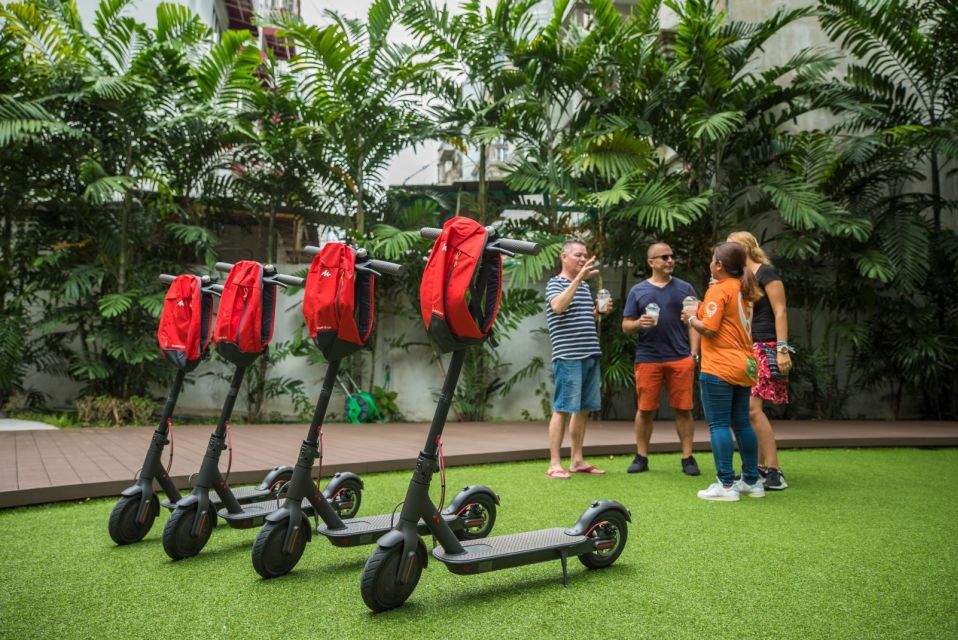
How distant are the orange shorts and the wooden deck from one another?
2.33ft

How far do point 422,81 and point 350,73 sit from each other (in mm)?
839

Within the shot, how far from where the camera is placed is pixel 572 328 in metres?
5.16

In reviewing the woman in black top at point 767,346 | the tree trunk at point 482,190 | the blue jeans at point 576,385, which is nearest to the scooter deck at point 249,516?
the blue jeans at point 576,385

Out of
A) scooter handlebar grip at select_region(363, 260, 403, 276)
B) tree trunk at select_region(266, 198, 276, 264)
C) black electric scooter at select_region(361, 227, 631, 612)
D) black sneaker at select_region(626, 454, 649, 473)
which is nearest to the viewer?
black electric scooter at select_region(361, 227, 631, 612)

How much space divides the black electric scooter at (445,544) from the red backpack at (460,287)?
7 cm

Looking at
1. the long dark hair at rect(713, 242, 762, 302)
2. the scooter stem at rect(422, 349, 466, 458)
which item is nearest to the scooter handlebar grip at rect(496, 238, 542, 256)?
the scooter stem at rect(422, 349, 466, 458)

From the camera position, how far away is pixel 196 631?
2.38m

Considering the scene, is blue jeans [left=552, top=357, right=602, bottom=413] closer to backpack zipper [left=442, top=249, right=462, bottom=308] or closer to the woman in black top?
the woman in black top

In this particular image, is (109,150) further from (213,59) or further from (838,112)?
(838,112)

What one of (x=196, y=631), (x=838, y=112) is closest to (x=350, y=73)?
(x=838, y=112)

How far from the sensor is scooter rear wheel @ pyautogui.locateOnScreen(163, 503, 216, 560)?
10.2ft

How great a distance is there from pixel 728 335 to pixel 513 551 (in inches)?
87.4

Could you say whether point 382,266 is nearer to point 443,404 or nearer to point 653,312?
point 443,404

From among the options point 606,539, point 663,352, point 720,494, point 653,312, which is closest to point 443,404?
point 606,539
